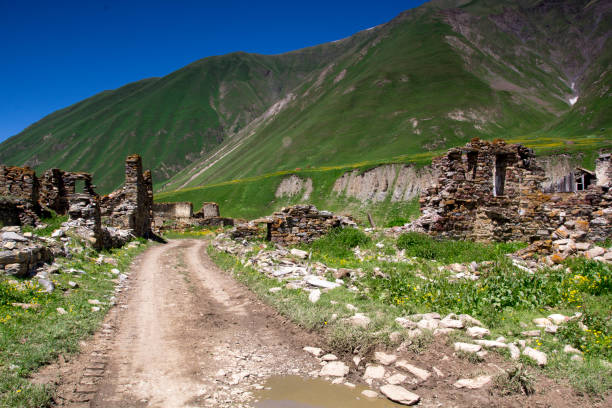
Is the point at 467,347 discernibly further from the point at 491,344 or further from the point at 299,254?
the point at 299,254

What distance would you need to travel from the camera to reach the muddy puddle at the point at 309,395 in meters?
4.48

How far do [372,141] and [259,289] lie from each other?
88.6 meters

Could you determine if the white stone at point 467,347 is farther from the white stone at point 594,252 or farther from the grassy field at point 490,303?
the white stone at point 594,252

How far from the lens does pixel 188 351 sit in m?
5.80

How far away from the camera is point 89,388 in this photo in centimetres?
463

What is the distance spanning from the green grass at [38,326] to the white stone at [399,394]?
3.99 m

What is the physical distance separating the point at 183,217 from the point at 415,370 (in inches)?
1404

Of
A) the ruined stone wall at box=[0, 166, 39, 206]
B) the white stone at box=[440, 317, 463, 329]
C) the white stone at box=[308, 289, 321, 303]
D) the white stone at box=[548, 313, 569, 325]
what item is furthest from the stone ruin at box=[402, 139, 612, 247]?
the ruined stone wall at box=[0, 166, 39, 206]

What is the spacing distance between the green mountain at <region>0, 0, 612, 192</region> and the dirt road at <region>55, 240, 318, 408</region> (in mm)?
48987

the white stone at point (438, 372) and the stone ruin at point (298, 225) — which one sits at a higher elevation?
the stone ruin at point (298, 225)

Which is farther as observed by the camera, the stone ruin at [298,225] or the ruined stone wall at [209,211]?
the ruined stone wall at [209,211]

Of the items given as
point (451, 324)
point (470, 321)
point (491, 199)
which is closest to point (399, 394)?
point (451, 324)

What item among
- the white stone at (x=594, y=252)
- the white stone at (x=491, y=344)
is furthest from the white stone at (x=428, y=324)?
the white stone at (x=594, y=252)

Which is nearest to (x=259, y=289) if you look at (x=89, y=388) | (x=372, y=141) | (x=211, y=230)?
(x=89, y=388)
